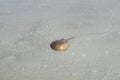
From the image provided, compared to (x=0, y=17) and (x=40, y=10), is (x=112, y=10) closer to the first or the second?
(x=40, y=10)

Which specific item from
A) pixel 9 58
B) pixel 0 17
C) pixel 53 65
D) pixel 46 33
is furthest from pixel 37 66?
pixel 0 17

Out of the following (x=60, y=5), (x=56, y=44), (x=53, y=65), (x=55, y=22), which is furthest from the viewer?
(x=60, y=5)

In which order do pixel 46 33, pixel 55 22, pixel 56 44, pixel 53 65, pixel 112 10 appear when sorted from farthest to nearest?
1. pixel 112 10
2. pixel 55 22
3. pixel 46 33
4. pixel 56 44
5. pixel 53 65

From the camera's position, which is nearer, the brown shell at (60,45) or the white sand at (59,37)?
the white sand at (59,37)

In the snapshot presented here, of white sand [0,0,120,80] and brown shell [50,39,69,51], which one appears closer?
white sand [0,0,120,80]

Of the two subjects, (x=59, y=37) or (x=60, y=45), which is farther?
(x=59, y=37)
